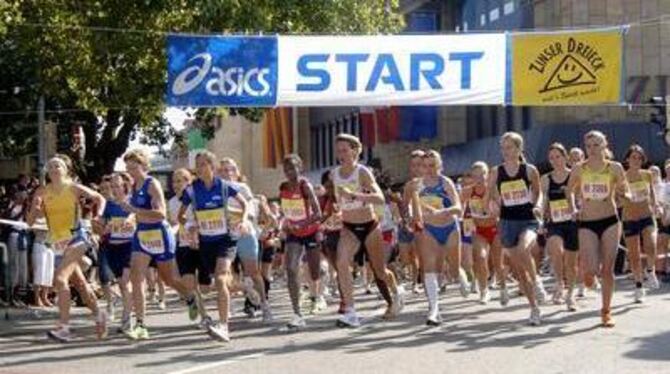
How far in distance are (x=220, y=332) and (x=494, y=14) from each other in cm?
3236

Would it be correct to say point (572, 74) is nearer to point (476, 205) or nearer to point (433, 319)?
point (476, 205)

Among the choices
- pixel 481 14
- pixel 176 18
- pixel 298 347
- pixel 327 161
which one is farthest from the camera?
pixel 327 161

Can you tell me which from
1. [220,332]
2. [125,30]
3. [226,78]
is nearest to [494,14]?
[125,30]

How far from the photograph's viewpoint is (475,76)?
17.1 meters

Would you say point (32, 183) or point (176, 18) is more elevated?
point (176, 18)

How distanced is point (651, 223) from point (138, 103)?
42.6 feet

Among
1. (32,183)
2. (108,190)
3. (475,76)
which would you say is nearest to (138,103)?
(32,183)

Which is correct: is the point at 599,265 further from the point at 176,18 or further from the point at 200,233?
the point at 176,18

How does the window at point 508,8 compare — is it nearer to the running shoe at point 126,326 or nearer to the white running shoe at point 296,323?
the white running shoe at point 296,323

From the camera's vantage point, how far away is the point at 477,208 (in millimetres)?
14500

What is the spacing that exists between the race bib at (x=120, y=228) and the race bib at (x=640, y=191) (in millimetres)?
6672

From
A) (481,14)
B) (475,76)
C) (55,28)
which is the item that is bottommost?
(475,76)

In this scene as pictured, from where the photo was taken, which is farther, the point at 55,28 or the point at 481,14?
the point at 481,14

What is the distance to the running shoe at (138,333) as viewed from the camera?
11586 mm
